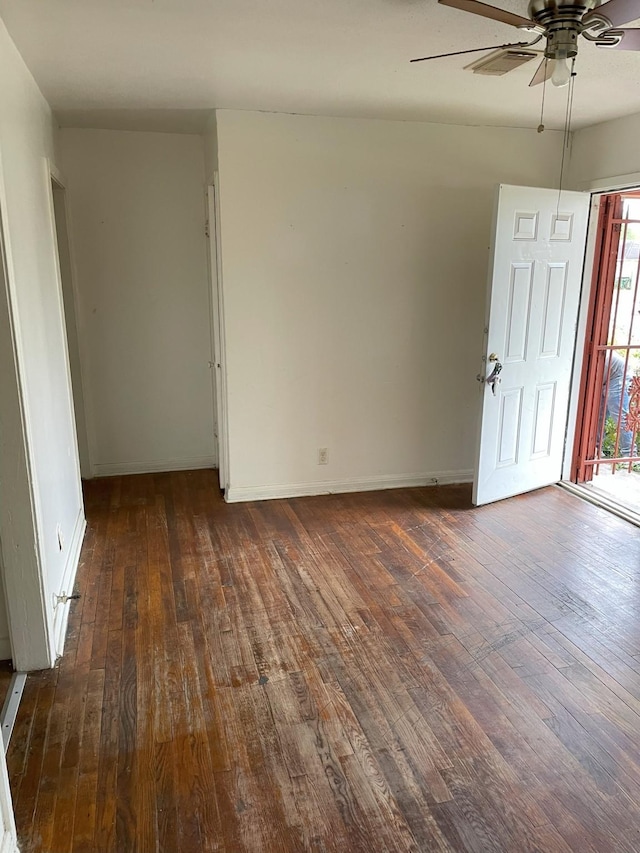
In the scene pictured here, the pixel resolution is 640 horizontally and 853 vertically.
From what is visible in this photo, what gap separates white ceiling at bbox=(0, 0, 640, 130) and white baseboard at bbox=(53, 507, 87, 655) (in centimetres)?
229

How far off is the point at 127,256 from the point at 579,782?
4057mm

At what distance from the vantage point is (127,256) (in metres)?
4.43

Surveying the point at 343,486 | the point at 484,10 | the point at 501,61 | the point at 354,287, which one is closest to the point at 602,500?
the point at 343,486

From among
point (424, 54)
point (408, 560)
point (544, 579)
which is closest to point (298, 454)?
point (408, 560)

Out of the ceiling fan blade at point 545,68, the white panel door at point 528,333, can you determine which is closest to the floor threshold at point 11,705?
the white panel door at point 528,333

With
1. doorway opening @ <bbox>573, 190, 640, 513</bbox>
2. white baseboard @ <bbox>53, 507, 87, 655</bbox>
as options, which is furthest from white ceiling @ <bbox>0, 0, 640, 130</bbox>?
white baseboard @ <bbox>53, 507, 87, 655</bbox>

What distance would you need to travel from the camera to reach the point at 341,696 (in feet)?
7.54

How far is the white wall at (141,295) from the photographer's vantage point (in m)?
4.30

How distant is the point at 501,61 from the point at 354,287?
1756mm

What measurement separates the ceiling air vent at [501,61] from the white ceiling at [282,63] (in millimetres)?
56

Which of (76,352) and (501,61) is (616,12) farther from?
(76,352)

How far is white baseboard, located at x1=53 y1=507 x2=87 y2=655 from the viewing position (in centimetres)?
259

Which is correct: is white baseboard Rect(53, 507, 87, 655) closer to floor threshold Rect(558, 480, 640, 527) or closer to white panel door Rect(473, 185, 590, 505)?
white panel door Rect(473, 185, 590, 505)

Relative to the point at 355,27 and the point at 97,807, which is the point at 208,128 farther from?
the point at 97,807
